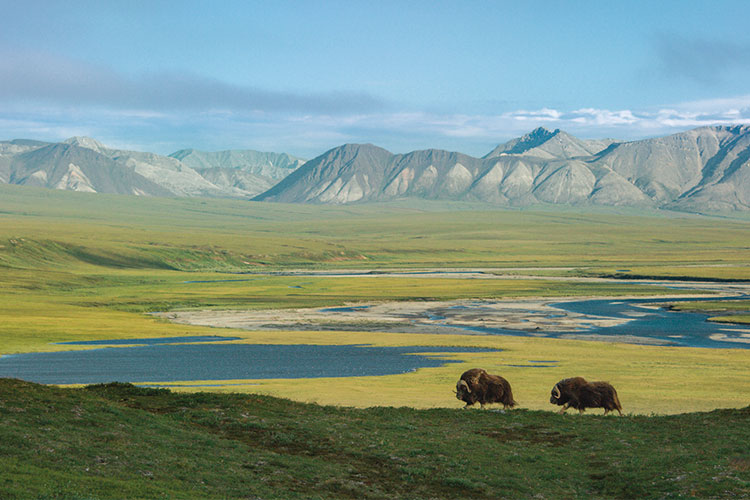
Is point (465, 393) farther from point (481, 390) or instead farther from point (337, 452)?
point (337, 452)

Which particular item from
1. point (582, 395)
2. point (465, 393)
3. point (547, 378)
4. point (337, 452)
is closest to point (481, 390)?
point (465, 393)

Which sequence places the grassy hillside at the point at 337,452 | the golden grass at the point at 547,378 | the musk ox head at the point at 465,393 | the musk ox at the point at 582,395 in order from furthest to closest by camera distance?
the golden grass at the point at 547,378
the musk ox head at the point at 465,393
the musk ox at the point at 582,395
the grassy hillside at the point at 337,452

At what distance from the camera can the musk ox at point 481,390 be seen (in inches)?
1242

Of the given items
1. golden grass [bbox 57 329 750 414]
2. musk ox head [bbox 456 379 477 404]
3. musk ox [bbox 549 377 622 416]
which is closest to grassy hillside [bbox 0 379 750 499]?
musk ox [bbox 549 377 622 416]

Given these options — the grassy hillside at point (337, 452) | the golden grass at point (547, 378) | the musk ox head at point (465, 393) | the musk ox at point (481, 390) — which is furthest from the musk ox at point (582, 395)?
the musk ox head at point (465, 393)

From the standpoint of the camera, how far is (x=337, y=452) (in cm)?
2259

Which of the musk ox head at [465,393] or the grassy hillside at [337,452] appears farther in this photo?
the musk ox head at [465,393]

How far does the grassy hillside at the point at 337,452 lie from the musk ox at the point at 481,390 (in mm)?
2775

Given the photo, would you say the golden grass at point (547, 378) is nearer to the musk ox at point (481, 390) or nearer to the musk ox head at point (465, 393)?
the musk ox at point (481, 390)

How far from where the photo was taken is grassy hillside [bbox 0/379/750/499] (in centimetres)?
1838

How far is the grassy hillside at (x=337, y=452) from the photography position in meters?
18.4

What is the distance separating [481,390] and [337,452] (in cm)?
1043

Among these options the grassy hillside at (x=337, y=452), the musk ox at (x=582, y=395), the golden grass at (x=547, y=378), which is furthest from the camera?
the golden grass at (x=547, y=378)

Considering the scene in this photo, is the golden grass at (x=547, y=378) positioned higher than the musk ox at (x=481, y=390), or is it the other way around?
the musk ox at (x=481, y=390)
